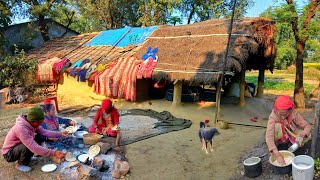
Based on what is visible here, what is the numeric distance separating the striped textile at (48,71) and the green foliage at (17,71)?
1.55 ft

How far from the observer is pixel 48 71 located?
13289 millimetres

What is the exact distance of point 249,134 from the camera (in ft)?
24.8

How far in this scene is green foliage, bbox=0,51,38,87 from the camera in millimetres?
13312

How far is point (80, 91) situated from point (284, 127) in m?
9.69

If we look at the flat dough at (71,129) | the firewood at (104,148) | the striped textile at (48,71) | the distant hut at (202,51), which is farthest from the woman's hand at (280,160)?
the striped textile at (48,71)

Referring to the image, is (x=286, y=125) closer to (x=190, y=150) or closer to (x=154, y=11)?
(x=190, y=150)

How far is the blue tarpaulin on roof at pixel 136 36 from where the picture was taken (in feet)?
41.0

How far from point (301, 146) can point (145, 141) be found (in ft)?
11.6

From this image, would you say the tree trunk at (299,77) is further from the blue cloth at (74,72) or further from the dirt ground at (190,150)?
the blue cloth at (74,72)

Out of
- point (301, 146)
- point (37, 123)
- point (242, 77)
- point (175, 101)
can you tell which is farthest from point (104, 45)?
point (301, 146)

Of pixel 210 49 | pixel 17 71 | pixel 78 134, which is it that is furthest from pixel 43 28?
Answer: pixel 78 134

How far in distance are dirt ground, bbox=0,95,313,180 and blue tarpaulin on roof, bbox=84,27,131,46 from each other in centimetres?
511

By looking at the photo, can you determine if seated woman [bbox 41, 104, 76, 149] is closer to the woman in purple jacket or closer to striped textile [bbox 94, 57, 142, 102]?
the woman in purple jacket

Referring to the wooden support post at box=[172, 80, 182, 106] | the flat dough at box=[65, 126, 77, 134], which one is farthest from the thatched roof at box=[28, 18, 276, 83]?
the flat dough at box=[65, 126, 77, 134]
